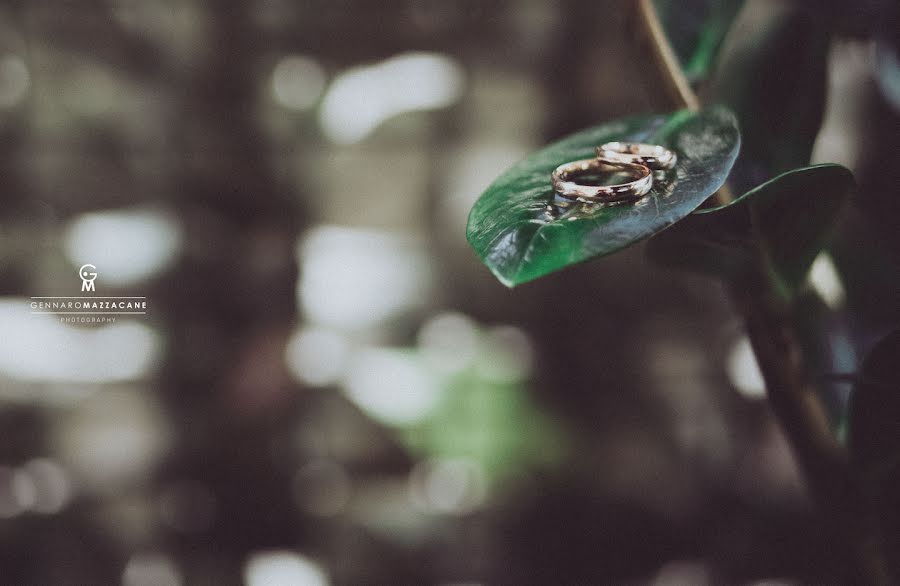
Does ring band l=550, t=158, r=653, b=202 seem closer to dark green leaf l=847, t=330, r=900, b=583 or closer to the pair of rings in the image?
the pair of rings

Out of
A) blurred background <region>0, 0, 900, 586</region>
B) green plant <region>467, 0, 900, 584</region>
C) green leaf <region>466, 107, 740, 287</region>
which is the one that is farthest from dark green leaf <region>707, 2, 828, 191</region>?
blurred background <region>0, 0, 900, 586</region>

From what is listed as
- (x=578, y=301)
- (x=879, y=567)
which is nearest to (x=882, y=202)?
(x=879, y=567)

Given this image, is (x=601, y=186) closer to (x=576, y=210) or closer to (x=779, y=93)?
(x=576, y=210)

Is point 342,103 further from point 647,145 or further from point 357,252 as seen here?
point 647,145

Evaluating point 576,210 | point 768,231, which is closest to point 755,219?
point 768,231

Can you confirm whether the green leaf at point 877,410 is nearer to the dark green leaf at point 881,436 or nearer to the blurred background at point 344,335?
the dark green leaf at point 881,436
